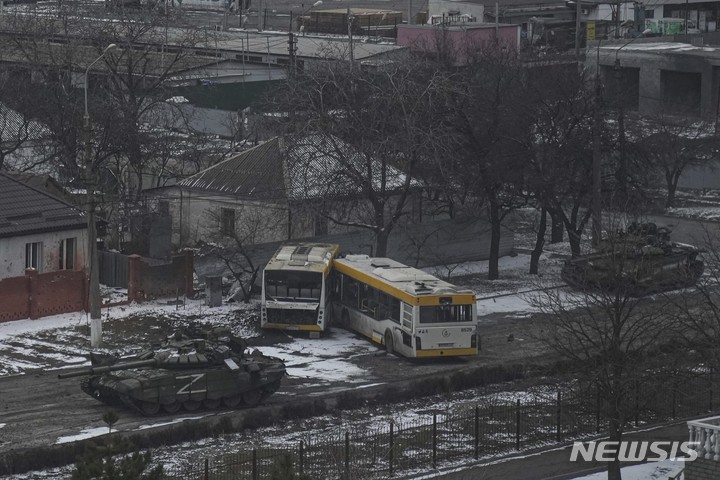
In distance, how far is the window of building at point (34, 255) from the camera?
43656mm

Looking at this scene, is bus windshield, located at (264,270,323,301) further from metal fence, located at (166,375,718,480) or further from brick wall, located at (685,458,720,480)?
brick wall, located at (685,458,720,480)

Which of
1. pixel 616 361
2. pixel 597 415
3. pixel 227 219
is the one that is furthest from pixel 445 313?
pixel 227 219

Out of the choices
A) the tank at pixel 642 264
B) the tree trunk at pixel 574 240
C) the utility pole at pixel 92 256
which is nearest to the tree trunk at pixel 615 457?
the tank at pixel 642 264

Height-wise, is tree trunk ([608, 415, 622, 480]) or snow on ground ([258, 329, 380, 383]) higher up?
tree trunk ([608, 415, 622, 480])

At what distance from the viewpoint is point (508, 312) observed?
1751 inches

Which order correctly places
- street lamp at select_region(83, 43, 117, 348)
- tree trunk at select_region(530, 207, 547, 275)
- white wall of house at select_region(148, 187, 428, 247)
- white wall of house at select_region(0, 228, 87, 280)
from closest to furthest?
street lamp at select_region(83, 43, 117, 348) → white wall of house at select_region(0, 228, 87, 280) → white wall of house at select_region(148, 187, 428, 247) → tree trunk at select_region(530, 207, 547, 275)

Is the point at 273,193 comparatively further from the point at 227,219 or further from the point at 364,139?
the point at 364,139

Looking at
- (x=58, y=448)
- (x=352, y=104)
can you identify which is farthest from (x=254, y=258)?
(x=58, y=448)

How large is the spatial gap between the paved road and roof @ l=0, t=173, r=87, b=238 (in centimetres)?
1818

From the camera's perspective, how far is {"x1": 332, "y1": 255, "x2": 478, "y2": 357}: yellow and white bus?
124 ft

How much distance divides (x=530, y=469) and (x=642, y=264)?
6.12m

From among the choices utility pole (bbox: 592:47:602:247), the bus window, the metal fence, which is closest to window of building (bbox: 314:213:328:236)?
the bus window
